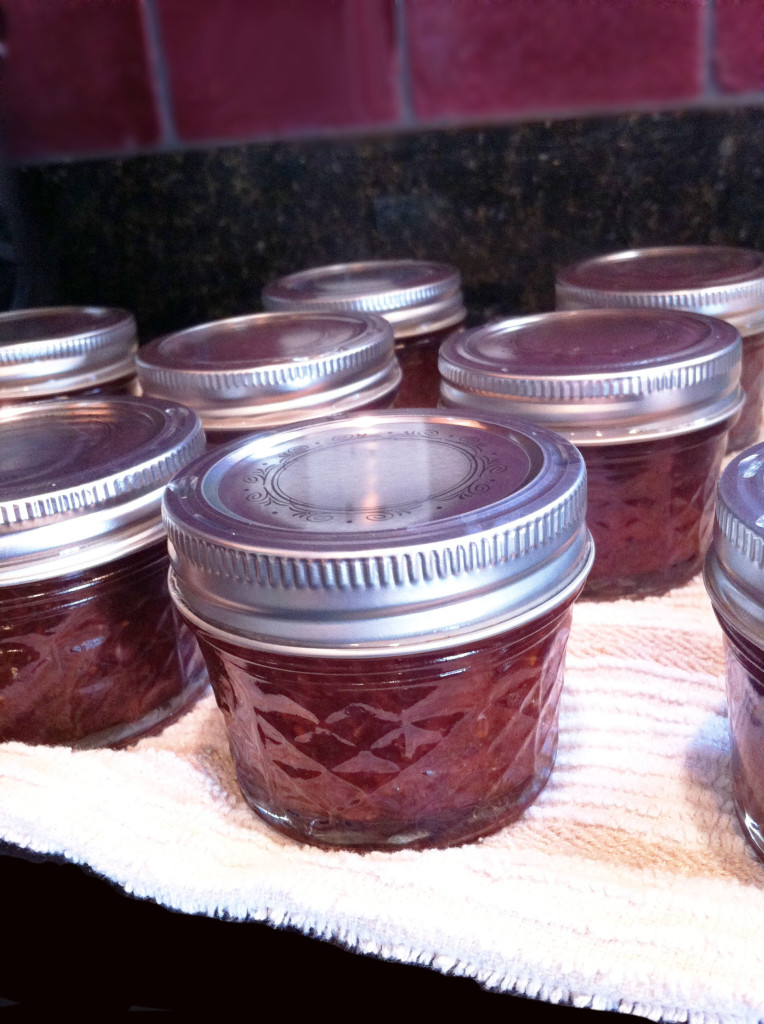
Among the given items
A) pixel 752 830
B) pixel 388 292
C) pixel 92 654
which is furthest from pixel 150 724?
pixel 388 292

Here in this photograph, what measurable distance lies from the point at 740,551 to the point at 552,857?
0.61 feet

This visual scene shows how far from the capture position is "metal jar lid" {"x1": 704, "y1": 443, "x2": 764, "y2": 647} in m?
0.44

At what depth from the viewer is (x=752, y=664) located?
451 millimetres

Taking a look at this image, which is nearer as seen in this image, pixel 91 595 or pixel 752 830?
pixel 752 830

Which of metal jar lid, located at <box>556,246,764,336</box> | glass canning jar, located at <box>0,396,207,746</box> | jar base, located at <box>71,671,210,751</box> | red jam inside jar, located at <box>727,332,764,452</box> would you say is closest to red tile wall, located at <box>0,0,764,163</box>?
metal jar lid, located at <box>556,246,764,336</box>

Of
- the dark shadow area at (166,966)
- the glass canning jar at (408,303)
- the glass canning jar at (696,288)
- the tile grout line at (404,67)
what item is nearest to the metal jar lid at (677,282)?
the glass canning jar at (696,288)

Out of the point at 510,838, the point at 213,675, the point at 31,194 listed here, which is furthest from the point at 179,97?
the point at 510,838

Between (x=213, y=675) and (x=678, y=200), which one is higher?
(x=678, y=200)

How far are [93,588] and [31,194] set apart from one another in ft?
2.52

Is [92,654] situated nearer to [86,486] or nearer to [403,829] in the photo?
[86,486]

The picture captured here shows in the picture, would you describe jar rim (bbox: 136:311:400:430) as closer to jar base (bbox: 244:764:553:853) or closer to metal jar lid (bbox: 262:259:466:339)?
metal jar lid (bbox: 262:259:466:339)

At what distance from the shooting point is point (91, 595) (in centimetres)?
61

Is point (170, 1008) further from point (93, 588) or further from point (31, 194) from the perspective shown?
point (31, 194)

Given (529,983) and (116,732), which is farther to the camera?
(116,732)
